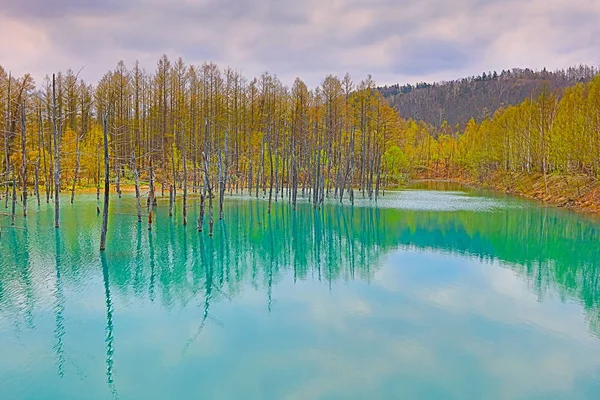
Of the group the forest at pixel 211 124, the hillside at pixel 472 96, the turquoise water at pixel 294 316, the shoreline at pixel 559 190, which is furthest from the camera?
the hillside at pixel 472 96

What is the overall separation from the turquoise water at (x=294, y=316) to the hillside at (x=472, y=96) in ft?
458

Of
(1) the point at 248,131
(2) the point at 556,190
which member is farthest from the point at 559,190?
(1) the point at 248,131

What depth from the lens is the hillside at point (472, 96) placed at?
521ft

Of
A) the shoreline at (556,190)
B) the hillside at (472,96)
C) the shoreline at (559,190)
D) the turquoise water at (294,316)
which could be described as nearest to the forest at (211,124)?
the shoreline at (556,190)

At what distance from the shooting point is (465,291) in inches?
570

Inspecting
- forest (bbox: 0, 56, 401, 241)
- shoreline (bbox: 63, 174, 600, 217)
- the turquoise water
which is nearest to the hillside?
shoreline (bbox: 63, 174, 600, 217)

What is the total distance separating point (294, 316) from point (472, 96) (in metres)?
184

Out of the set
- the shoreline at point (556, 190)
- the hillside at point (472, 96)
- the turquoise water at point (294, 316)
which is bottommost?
the turquoise water at point (294, 316)

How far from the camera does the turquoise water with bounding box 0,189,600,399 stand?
845 cm

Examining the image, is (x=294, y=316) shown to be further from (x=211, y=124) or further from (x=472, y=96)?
(x=472, y=96)

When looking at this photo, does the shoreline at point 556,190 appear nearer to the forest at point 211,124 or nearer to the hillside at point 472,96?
the forest at point 211,124

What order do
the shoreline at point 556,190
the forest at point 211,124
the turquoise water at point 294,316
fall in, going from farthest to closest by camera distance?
1. the forest at point 211,124
2. the shoreline at point 556,190
3. the turquoise water at point 294,316

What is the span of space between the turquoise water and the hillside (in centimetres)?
13964

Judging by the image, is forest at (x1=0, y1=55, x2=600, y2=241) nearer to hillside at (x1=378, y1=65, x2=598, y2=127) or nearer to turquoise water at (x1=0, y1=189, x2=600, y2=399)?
turquoise water at (x1=0, y1=189, x2=600, y2=399)
